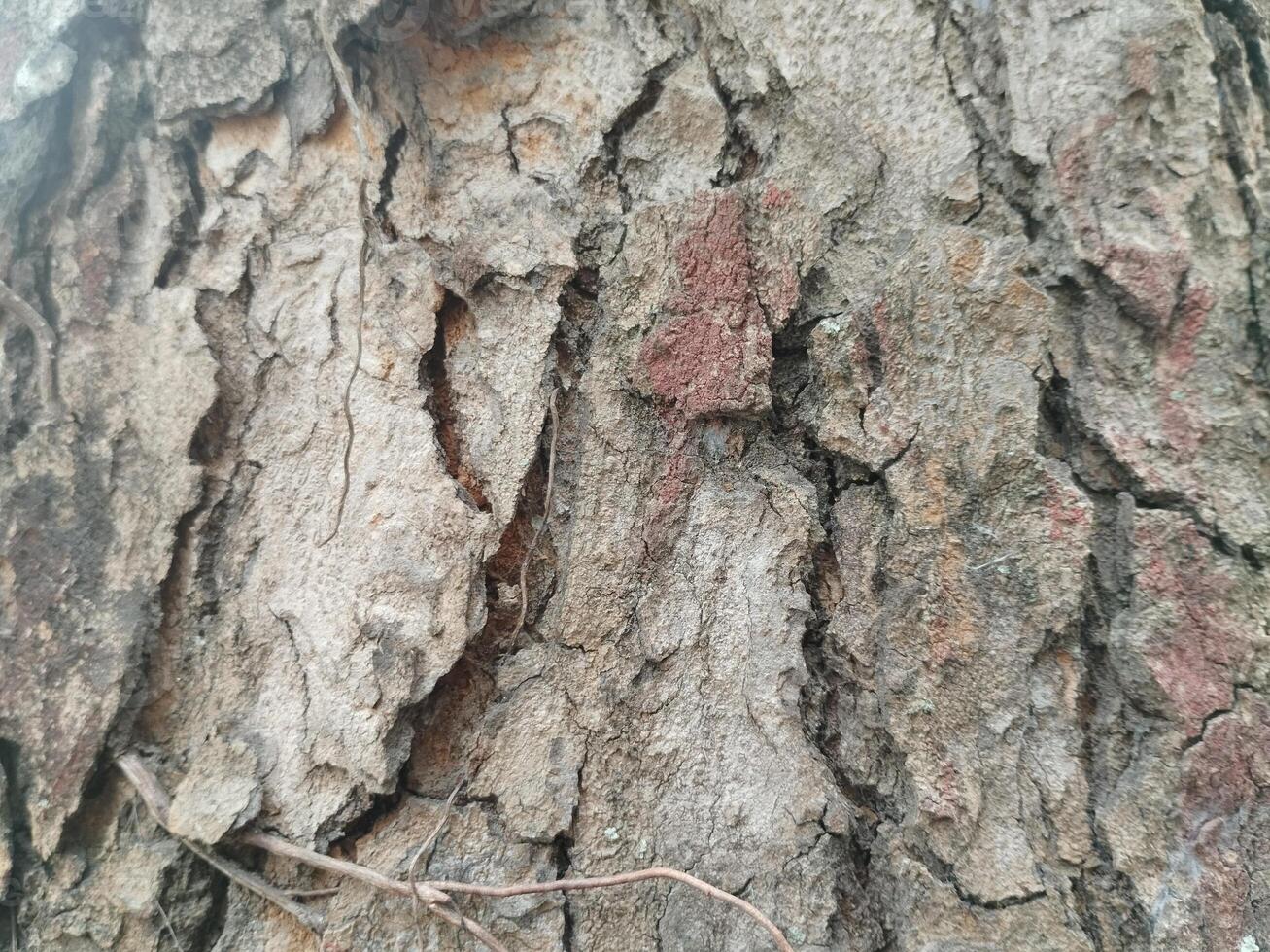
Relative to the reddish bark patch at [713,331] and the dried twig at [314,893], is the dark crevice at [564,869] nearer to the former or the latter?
the dried twig at [314,893]

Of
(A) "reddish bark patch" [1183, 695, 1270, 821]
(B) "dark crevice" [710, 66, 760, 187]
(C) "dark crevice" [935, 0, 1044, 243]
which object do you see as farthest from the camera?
(B) "dark crevice" [710, 66, 760, 187]

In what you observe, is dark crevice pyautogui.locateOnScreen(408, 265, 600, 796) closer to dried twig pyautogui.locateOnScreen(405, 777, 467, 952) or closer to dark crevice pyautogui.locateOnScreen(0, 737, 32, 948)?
dried twig pyautogui.locateOnScreen(405, 777, 467, 952)

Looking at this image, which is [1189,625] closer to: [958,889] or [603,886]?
[958,889]

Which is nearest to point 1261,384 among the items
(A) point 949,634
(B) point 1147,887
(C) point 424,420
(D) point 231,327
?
(A) point 949,634

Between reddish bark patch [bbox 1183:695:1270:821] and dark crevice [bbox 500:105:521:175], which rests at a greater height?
dark crevice [bbox 500:105:521:175]

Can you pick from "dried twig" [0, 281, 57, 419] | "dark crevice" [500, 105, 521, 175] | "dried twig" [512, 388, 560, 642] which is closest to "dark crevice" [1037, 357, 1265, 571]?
"dried twig" [512, 388, 560, 642]

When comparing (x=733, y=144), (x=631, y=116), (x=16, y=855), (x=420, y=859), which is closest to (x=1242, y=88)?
(x=733, y=144)

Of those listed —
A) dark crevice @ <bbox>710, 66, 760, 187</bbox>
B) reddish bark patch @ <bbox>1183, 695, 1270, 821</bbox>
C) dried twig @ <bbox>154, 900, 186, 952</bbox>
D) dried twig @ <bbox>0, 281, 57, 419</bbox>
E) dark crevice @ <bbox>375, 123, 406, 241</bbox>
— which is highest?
dark crevice @ <bbox>710, 66, 760, 187</bbox>
